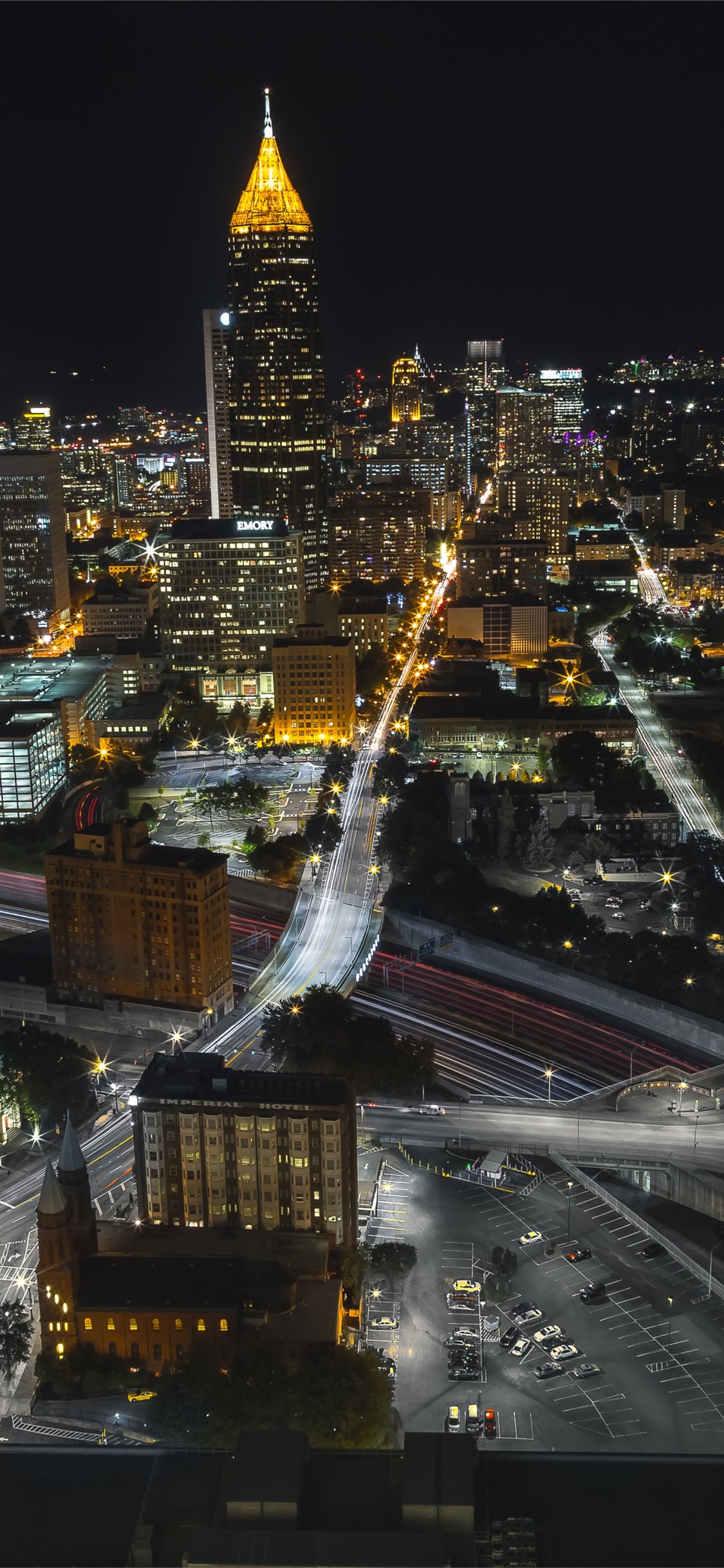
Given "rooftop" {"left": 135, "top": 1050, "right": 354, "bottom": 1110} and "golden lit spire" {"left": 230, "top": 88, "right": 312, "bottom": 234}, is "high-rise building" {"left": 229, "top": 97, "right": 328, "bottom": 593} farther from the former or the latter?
"rooftop" {"left": 135, "top": 1050, "right": 354, "bottom": 1110}

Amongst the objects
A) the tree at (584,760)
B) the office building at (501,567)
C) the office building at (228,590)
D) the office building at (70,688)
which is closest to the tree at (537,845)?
the tree at (584,760)

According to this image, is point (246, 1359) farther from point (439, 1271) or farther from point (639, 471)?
point (639, 471)

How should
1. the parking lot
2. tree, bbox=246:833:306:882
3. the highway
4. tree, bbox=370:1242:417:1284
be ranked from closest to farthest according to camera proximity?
the parking lot
tree, bbox=370:1242:417:1284
tree, bbox=246:833:306:882
the highway

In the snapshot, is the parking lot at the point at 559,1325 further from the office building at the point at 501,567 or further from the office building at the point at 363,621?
the office building at the point at 501,567

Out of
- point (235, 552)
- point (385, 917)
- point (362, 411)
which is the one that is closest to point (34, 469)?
point (235, 552)

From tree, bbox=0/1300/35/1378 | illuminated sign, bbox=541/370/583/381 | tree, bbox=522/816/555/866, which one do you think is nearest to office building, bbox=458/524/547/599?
tree, bbox=522/816/555/866

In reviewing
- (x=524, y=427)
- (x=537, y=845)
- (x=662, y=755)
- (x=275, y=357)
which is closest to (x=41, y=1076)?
(x=537, y=845)

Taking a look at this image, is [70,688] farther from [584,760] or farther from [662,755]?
[662,755]
